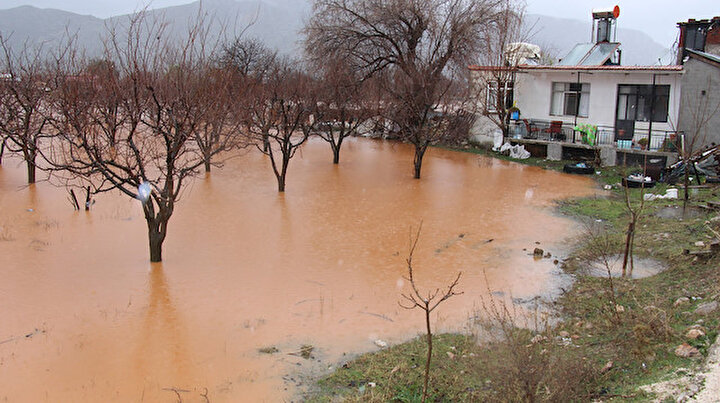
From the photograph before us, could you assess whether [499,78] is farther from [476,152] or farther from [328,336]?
[328,336]

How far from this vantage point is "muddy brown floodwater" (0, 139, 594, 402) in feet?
26.1

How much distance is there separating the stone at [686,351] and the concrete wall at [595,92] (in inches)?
695

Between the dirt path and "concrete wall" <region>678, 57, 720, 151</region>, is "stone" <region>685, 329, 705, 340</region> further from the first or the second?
"concrete wall" <region>678, 57, 720, 151</region>

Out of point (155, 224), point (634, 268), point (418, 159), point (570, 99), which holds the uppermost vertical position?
point (570, 99)

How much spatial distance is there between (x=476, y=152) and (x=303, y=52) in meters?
10.3

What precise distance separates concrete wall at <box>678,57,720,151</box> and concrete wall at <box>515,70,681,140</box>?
70 centimetres

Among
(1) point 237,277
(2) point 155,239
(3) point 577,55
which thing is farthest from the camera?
(3) point 577,55

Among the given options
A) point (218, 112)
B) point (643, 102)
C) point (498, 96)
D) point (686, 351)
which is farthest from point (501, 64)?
point (686, 351)

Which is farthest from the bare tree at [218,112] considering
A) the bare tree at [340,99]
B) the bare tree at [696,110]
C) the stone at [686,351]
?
the bare tree at [696,110]

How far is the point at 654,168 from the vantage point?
66.9 ft

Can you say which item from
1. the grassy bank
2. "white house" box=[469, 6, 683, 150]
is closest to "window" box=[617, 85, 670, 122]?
"white house" box=[469, 6, 683, 150]

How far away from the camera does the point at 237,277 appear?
38.2ft

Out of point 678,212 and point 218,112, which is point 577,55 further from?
point 218,112

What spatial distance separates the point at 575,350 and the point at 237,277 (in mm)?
6570
